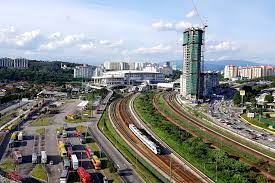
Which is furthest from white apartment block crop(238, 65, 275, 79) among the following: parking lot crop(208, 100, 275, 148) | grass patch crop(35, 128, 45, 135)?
grass patch crop(35, 128, 45, 135)

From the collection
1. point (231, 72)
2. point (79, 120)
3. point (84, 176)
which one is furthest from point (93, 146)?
point (231, 72)

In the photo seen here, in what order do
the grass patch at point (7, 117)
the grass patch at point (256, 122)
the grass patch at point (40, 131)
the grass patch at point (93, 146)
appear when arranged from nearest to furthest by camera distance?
1. the grass patch at point (93, 146)
2. the grass patch at point (40, 131)
3. the grass patch at point (256, 122)
4. the grass patch at point (7, 117)

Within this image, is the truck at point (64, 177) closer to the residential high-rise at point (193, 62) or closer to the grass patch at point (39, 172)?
the grass patch at point (39, 172)

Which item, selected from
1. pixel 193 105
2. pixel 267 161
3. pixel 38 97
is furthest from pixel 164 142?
pixel 38 97

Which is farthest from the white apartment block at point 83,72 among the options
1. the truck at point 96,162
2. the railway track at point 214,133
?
the truck at point 96,162

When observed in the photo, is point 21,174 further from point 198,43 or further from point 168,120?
point 198,43
